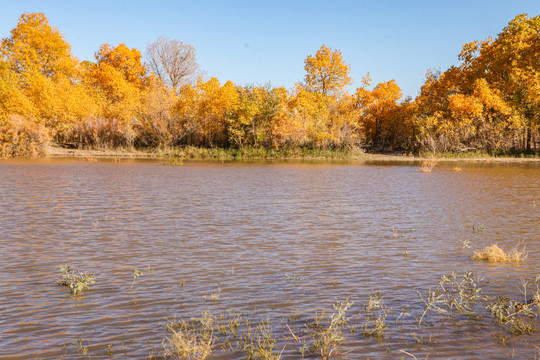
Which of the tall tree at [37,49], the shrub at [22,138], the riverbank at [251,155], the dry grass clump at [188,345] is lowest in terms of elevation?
the dry grass clump at [188,345]

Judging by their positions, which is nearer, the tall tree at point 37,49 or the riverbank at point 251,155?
the riverbank at point 251,155

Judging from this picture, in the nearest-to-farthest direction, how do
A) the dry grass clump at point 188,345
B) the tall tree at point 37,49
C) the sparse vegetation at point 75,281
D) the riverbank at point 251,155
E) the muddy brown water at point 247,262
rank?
1. the dry grass clump at point 188,345
2. the muddy brown water at point 247,262
3. the sparse vegetation at point 75,281
4. the riverbank at point 251,155
5. the tall tree at point 37,49

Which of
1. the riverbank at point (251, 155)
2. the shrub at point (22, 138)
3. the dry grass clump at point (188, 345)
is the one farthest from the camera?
the riverbank at point (251, 155)

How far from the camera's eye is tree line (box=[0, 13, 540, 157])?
50.7 metres

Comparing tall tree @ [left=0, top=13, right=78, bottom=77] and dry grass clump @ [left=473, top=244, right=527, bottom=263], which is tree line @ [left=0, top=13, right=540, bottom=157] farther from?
dry grass clump @ [left=473, top=244, right=527, bottom=263]

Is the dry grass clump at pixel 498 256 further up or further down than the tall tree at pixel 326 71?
further down

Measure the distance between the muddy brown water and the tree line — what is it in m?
33.2

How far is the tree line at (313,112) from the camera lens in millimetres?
50656

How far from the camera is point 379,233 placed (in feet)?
43.3

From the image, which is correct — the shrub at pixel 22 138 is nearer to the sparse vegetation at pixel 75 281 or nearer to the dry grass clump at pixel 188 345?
the sparse vegetation at pixel 75 281

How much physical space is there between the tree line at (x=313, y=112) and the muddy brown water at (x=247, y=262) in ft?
109

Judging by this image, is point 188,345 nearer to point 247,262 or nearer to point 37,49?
point 247,262

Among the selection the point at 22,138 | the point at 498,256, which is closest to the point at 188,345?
the point at 498,256

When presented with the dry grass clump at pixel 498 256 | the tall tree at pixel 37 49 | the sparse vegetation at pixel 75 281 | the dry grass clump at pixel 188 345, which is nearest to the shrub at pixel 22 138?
the tall tree at pixel 37 49
